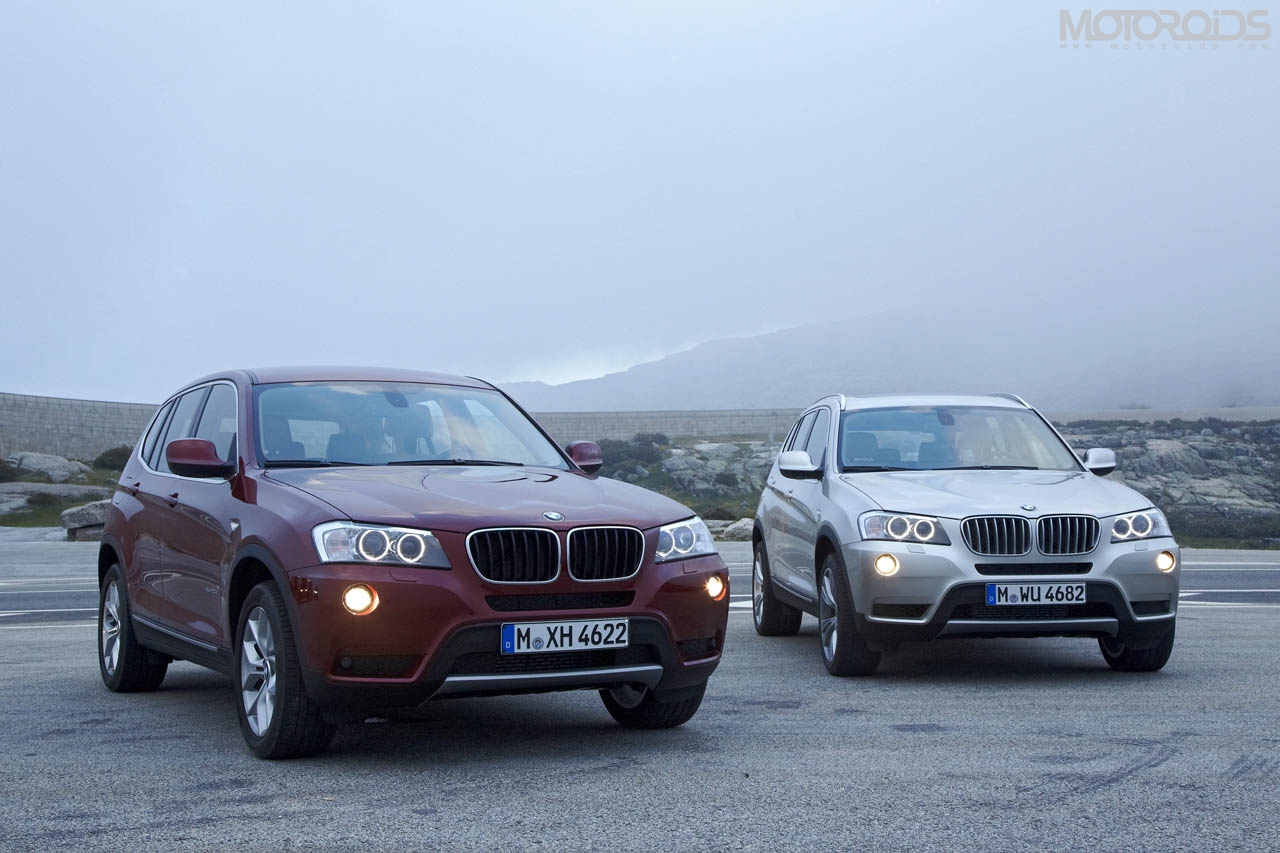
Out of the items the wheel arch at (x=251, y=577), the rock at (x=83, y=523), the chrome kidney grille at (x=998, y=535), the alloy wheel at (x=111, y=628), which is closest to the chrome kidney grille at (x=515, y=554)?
the wheel arch at (x=251, y=577)

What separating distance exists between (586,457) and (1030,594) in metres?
2.72

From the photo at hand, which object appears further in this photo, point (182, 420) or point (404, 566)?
point (182, 420)

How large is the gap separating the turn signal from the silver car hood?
3813 mm

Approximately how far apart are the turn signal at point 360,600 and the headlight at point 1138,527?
4.70 meters

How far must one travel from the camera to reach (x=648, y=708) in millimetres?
6613

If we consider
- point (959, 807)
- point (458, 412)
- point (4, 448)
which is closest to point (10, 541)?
point (458, 412)

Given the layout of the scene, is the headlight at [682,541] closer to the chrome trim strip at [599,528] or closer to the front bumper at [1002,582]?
the chrome trim strip at [599,528]

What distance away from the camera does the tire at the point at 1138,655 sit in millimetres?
8461

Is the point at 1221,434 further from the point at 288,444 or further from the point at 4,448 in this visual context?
the point at 288,444

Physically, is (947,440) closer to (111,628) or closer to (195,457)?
(195,457)

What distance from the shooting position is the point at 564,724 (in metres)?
7.00

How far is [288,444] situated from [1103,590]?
4.63 m

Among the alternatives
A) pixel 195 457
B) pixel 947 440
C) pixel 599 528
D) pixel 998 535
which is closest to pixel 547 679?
pixel 599 528

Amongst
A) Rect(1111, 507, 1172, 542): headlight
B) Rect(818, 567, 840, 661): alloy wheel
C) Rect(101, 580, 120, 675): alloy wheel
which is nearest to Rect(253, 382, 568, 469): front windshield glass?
Rect(101, 580, 120, 675): alloy wheel
